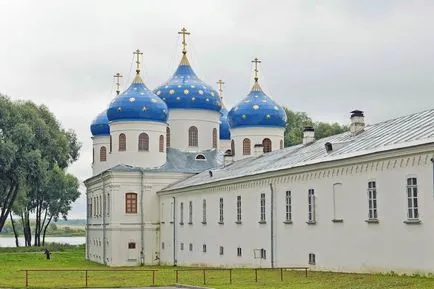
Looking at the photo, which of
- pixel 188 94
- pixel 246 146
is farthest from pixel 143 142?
pixel 246 146

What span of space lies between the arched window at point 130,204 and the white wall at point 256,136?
8.07 m

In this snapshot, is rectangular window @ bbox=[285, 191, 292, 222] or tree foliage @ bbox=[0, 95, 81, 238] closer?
rectangular window @ bbox=[285, 191, 292, 222]

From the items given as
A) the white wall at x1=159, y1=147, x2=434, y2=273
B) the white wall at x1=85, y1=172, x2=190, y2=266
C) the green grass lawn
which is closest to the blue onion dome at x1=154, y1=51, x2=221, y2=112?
the white wall at x1=85, y1=172, x2=190, y2=266

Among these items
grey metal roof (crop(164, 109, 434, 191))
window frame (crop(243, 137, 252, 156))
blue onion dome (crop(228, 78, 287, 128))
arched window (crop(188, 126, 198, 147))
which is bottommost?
grey metal roof (crop(164, 109, 434, 191))

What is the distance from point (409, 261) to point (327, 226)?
5.52 m

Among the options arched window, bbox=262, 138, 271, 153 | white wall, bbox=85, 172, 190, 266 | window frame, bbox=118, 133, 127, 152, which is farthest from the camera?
arched window, bbox=262, 138, 271, 153

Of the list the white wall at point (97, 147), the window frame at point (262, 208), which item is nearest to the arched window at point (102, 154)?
the white wall at point (97, 147)

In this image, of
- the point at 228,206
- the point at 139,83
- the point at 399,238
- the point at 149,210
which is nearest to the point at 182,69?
the point at 139,83

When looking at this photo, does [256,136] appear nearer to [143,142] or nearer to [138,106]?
[143,142]

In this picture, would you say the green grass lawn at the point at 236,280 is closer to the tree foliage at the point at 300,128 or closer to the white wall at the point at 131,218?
the white wall at the point at 131,218

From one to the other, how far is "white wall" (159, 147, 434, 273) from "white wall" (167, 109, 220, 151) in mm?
15870

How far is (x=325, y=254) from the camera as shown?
27859 millimetres

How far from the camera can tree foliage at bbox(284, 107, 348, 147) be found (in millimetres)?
73875

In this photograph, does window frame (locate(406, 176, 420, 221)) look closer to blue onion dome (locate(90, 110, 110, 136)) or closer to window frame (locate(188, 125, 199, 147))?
window frame (locate(188, 125, 199, 147))
